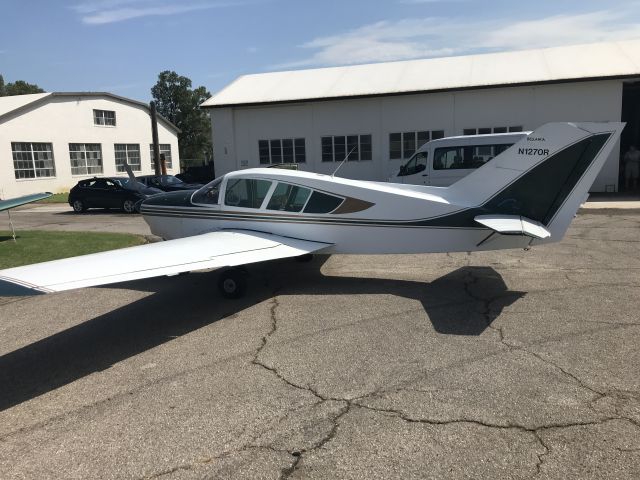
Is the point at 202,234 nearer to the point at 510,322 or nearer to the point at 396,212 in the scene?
the point at 396,212

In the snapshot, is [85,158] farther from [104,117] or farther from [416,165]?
[416,165]

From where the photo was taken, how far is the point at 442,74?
26.1 m

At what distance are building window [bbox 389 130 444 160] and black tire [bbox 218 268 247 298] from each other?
1882 centimetres

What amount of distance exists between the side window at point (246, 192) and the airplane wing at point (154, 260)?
0.55 metres

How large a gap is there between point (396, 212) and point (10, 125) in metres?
32.8

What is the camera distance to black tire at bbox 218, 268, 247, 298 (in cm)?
791

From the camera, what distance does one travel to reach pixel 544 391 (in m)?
4.52

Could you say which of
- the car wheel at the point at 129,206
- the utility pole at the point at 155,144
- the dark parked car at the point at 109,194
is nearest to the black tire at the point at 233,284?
the dark parked car at the point at 109,194

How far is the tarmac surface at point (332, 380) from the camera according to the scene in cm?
366

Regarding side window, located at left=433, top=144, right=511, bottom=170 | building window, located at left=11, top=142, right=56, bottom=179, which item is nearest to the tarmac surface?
side window, located at left=433, top=144, right=511, bottom=170

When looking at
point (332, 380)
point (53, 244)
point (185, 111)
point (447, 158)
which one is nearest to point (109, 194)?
point (53, 244)

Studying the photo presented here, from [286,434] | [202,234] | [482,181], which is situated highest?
[482,181]

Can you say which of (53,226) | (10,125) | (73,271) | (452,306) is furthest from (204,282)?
(10,125)

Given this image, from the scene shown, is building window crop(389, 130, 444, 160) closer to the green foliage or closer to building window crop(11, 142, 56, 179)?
building window crop(11, 142, 56, 179)
